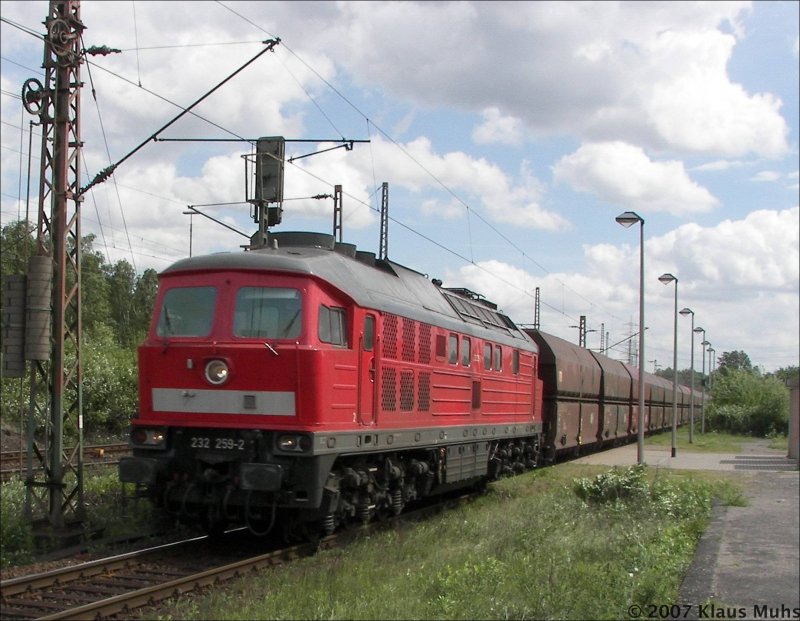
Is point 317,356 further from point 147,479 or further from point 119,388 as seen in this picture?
point 119,388

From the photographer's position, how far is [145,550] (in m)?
10.9

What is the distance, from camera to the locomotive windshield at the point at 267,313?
35.3 ft

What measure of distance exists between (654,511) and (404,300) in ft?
17.2

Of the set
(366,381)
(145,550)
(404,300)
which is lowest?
(145,550)

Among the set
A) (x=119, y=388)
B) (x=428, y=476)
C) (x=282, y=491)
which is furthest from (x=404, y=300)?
(x=119, y=388)

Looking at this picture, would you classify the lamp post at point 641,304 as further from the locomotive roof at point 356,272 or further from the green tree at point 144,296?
the green tree at point 144,296

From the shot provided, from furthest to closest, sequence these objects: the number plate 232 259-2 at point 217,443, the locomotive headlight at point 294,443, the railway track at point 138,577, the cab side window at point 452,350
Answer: the cab side window at point 452,350 < the number plate 232 259-2 at point 217,443 < the locomotive headlight at point 294,443 < the railway track at point 138,577

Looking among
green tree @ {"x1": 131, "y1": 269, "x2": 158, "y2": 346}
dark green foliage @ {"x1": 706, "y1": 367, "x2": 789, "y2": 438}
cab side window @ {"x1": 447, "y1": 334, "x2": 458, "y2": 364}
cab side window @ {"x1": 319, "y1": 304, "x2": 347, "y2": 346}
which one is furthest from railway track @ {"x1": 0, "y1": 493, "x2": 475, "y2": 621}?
green tree @ {"x1": 131, "y1": 269, "x2": 158, "y2": 346}

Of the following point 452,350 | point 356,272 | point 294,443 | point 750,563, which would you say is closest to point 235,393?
point 294,443

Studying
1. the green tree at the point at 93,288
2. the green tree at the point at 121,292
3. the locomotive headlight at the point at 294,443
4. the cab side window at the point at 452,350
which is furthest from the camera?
the green tree at the point at 121,292

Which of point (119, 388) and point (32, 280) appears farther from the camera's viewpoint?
point (119, 388)

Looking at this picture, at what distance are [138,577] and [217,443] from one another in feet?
5.84

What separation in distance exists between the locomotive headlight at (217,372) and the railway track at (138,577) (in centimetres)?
216

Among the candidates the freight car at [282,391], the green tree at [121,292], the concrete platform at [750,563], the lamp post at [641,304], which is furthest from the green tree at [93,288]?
the concrete platform at [750,563]
